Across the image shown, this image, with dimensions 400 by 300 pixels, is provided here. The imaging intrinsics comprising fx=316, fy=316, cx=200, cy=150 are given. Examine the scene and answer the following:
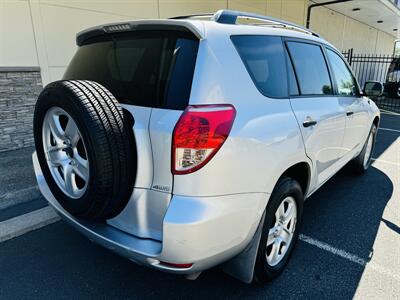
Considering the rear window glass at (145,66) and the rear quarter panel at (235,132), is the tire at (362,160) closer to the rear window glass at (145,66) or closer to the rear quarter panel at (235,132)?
the rear quarter panel at (235,132)

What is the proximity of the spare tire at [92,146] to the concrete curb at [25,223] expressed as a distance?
1.25 meters

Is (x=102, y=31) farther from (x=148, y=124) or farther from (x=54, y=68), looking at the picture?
(x=54, y=68)

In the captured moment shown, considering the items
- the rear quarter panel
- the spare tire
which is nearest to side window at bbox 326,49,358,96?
the rear quarter panel

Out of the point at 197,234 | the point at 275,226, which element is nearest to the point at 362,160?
the point at 275,226

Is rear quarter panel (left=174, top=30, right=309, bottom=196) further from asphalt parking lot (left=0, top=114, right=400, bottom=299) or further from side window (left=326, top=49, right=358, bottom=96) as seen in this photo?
side window (left=326, top=49, right=358, bottom=96)

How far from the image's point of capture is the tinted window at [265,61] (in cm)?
196

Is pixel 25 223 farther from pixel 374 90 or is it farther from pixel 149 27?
pixel 374 90

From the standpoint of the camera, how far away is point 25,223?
10.1 ft

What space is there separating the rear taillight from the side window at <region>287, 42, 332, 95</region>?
3.74 feet

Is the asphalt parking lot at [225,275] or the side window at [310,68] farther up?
the side window at [310,68]

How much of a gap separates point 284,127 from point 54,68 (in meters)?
4.85

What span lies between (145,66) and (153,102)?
280 millimetres

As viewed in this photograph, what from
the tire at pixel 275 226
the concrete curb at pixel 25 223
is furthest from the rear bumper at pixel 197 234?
the concrete curb at pixel 25 223

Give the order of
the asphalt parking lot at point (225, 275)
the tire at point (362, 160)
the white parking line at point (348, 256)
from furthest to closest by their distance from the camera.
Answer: the tire at point (362, 160) < the white parking line at point (348, 256) < the asphalt parking lot at point (225, 275)
